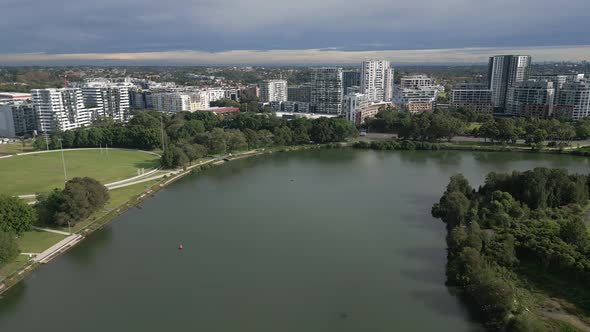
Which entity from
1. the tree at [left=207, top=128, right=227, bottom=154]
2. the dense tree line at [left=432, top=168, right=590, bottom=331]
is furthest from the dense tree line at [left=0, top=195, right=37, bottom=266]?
the tree at [left=207, top=128, right=227, bottom=154]

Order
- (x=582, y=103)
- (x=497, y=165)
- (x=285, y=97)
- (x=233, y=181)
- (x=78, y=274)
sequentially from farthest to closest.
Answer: (x=285, y=97) → (x=582, y=103) → (x=497, y=165) → (x=233, y=181) → (x=78, y=274)

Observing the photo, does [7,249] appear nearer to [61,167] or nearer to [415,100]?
[61,167]

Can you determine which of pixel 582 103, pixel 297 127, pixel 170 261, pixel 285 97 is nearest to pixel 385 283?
pixel 170 261

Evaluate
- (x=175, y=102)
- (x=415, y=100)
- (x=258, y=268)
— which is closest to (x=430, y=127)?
(x=415, y=100)

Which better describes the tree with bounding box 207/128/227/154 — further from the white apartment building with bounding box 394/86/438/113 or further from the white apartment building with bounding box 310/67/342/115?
the white apartment building with bounding box 394/86/438/113

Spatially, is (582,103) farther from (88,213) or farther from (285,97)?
(88,213)

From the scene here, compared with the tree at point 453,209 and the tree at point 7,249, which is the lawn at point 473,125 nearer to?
the tree at point 453,209

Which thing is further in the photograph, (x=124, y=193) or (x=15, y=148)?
(x=15, y=148)
